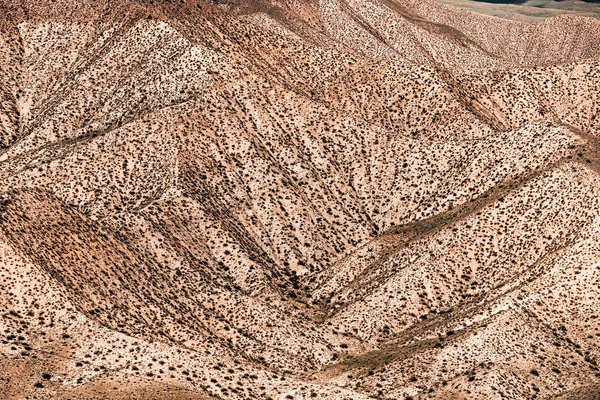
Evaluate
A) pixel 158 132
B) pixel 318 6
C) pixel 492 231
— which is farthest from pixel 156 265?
pixel 318 6

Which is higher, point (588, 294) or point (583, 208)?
point (583, 208)

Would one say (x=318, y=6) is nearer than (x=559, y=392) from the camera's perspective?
No

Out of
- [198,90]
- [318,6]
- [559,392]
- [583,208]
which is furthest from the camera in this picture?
[318,6]

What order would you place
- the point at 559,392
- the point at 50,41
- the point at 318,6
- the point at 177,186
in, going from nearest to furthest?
the point at 559,392, the point at 177,186, the point at 50,41, the point at 318,6

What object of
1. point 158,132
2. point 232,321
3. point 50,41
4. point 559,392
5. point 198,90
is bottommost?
point 559,392

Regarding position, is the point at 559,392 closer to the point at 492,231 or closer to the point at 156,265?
the point at 492,231

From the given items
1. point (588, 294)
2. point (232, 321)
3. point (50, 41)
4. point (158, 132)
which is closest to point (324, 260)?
point (232, 321)
